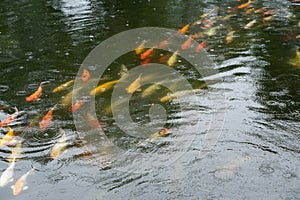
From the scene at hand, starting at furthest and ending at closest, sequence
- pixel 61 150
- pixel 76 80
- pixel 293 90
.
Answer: pixel 76 80
pixel 293 90
pixel 61 150

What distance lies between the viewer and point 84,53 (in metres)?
10.8

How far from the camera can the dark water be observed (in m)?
5.83

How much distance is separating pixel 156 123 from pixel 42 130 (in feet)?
7.60

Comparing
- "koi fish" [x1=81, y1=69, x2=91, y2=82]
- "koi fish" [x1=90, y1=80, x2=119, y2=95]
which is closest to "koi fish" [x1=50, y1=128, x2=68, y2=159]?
"koi fish" [x1=90, y1=80, x2=119, y2=95]

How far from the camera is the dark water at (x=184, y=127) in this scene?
583 cm

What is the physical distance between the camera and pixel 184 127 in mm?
7211

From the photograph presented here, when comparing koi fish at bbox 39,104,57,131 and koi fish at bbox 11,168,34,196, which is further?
koi fish at bbox 39,104,57,131

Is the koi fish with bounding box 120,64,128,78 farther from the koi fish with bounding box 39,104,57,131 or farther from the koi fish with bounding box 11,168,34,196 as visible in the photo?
the koi fish with bounding box 11,168,34,196

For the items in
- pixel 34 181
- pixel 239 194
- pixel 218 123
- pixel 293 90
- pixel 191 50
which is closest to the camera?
pixel 239 194

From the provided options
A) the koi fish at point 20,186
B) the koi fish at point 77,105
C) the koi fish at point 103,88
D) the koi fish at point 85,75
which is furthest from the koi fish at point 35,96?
the koi fish at point 20,186

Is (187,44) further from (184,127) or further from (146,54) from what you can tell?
(184,127)

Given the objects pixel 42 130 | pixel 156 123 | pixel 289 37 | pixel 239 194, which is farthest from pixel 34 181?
pixel 289 37

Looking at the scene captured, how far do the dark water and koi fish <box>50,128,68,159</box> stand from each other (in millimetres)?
94

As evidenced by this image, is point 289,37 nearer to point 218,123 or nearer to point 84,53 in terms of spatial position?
point 218,123
